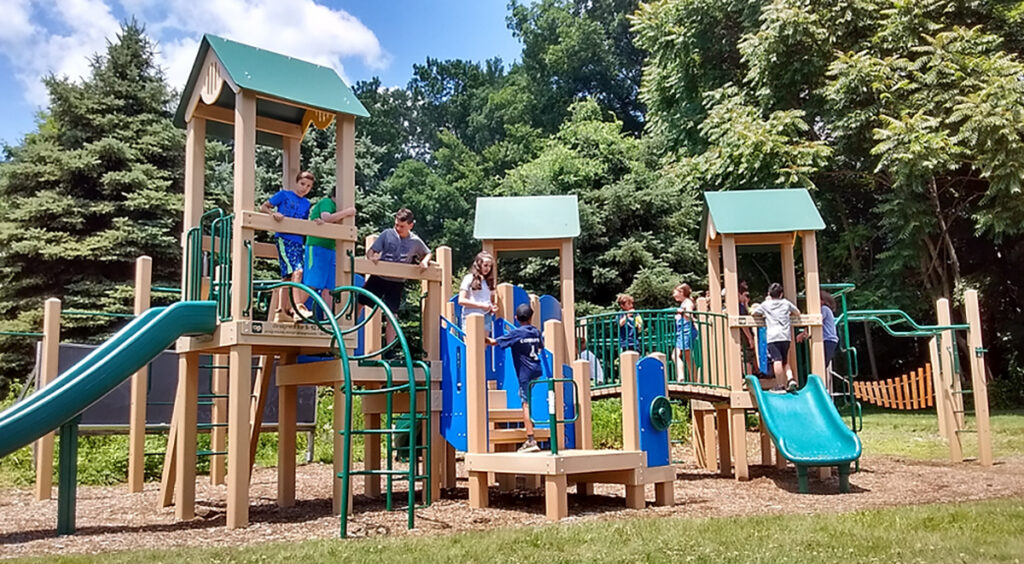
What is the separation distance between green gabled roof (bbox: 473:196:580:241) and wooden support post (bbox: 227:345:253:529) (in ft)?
13.5

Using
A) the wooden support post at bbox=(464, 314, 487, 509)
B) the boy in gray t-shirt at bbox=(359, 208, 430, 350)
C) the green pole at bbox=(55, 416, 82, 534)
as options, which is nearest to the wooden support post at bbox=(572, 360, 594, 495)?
the wooden support post at bbox=(464, 314, 487, 509)

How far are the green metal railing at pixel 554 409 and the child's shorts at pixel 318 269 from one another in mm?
2022

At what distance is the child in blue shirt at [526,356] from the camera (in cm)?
808

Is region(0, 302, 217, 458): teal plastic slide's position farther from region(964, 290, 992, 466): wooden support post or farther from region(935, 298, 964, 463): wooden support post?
region(935, 298, 964, 463): wooden support post

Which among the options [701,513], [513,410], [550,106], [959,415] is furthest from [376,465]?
[550,106]

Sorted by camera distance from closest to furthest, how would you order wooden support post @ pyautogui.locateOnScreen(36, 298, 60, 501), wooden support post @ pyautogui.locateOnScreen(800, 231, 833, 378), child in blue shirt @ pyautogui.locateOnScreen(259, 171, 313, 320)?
child in blue shirt @ pyautogui.locateOnScreen(259, 171, 313, 320)
wooden support post @ pyautogui.locateOnScreen(36, 298, 60, 501)
wooden support post @ pyautogui.locateOnScreen(800, 231, 833, 378)

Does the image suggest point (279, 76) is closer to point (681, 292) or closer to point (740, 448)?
point (740, 448)

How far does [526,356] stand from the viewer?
26.5 ft

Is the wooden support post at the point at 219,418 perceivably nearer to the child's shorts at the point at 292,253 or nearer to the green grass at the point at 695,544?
the child's shorts at the point at 292,253

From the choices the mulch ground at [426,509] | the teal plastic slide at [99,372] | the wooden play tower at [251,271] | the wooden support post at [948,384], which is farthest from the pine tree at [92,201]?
the wooden support post at [948,384]

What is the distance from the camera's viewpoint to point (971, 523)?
639 cm

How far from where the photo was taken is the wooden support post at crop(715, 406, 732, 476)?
38.1 feet

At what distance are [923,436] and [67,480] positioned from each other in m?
14.2

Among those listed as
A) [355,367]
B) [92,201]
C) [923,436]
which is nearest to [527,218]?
[355,367]
